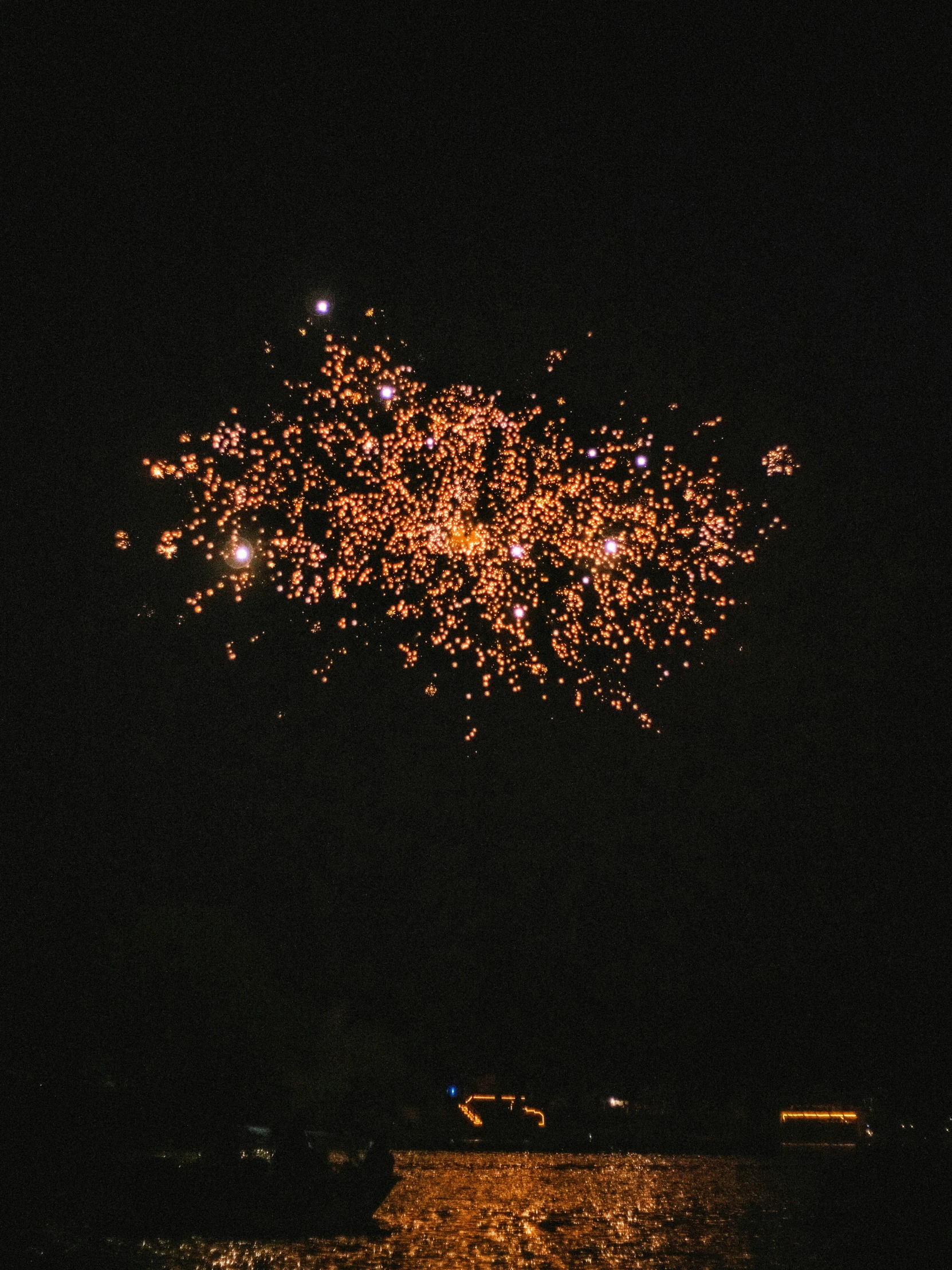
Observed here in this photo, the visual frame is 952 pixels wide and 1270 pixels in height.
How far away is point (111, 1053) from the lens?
18.4m

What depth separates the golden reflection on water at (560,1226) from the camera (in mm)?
8703

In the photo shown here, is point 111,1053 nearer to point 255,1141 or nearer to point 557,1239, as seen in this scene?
point 255,1141

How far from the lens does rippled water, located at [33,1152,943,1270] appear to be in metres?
8.72

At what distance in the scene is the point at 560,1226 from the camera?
10461mm

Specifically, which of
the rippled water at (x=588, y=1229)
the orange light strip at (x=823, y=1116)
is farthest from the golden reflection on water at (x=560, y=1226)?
the orange light strip at (x=823, y=1116)

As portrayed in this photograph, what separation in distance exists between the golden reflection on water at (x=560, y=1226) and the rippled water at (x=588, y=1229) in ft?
0.08

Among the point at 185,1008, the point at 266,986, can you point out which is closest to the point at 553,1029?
the point at 266,986

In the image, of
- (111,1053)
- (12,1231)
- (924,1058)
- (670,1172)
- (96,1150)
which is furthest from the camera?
(924,1058)

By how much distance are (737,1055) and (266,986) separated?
21.4m

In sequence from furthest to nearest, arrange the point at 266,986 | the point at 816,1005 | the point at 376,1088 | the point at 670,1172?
the point at 816,1005
the point at 376,1088
the point at 266,986
the point at 670,1172

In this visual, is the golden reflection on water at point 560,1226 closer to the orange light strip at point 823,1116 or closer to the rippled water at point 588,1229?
the rippled water at point 588,1229

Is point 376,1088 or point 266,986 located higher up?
point 266,986

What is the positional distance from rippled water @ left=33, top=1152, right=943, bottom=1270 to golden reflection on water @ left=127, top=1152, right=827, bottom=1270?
0.08 ft

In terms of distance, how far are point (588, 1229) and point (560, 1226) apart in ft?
1.06
